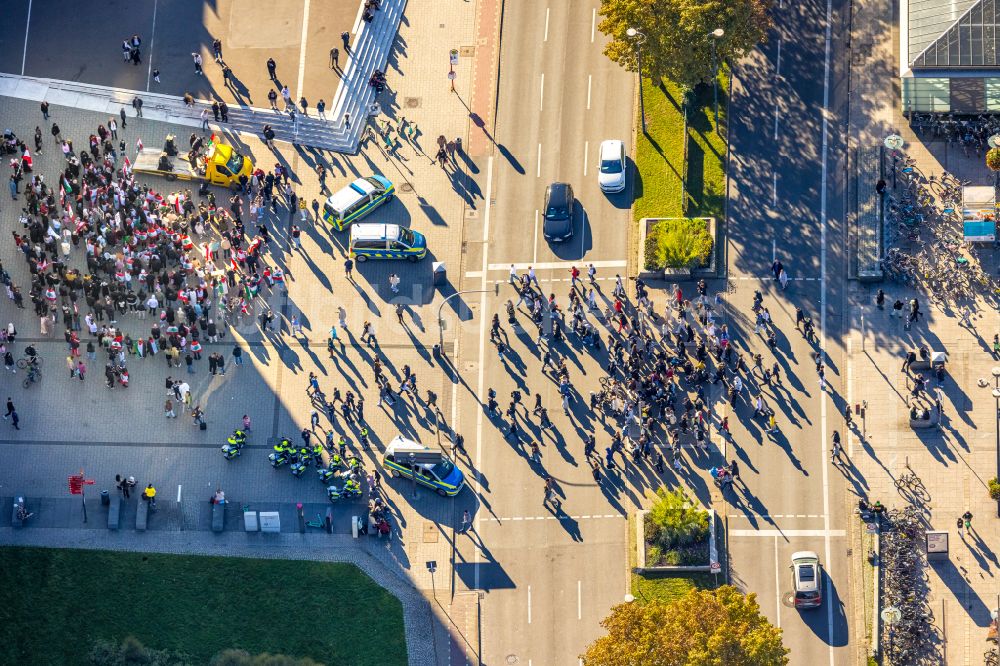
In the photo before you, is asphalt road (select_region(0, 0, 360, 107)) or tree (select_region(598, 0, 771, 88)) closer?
tree (select_region(598, 0, 771, 88))

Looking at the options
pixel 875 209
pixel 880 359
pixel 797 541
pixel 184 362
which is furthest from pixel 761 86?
pixel 184 362

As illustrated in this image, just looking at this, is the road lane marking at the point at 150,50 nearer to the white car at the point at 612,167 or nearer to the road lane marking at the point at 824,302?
the white car at the point at 612,167

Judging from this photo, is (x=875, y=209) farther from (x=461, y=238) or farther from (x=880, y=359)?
(x=461, y=238)

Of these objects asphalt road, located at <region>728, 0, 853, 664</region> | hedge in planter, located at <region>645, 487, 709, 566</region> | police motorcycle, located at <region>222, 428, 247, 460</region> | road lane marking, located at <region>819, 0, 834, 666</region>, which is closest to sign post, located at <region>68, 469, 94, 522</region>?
police motorcycle, located at <region>222, 428, 247, 460</region>

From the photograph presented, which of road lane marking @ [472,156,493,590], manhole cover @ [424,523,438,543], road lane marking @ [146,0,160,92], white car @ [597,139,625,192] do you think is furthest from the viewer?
road lane marking @ [146,0,160,92]

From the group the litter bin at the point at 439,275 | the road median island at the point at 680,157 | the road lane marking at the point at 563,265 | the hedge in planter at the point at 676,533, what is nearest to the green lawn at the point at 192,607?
the hedge in planter at the point at 676,533

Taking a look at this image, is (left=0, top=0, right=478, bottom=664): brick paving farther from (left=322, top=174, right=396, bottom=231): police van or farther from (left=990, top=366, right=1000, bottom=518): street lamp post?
(left=990, top=366, right=1000, bottom=518): street lamp post
